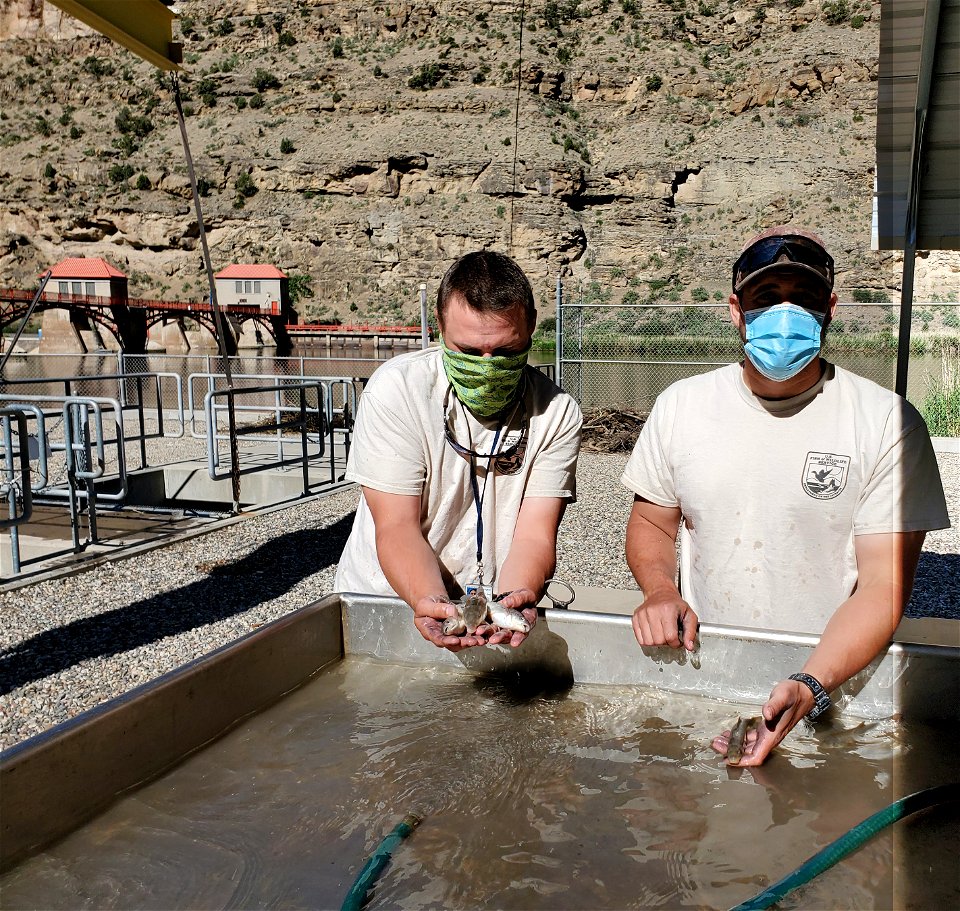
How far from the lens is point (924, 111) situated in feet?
11.0

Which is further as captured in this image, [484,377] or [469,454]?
[469,454]

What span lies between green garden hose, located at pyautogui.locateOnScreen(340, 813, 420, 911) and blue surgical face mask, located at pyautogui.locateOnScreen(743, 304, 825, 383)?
1305 millimetres

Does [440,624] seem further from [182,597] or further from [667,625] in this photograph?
[182,597]

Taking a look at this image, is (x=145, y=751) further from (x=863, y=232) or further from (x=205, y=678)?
(x=863, y=232)

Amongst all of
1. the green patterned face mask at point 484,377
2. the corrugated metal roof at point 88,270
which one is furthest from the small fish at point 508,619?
the corrugated metal roof at point 88,270

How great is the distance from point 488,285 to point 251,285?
→ 67.0 m

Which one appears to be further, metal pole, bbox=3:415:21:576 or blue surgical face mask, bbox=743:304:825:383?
metal pole, bbox=3:415:21:576

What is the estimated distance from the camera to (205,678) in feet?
6.20

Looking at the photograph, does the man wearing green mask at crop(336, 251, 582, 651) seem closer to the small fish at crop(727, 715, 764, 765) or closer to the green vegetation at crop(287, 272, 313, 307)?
the small fish at crop(727, 715, 764, 765)

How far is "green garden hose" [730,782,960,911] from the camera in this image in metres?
1.37

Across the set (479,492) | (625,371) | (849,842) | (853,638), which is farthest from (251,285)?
(849,842)

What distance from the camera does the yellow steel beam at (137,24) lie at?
4.19 metres

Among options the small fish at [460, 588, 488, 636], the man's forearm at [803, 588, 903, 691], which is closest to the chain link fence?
the man's forearm at [803, 588, 903, 691]

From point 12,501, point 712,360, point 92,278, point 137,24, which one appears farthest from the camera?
point 92,278
